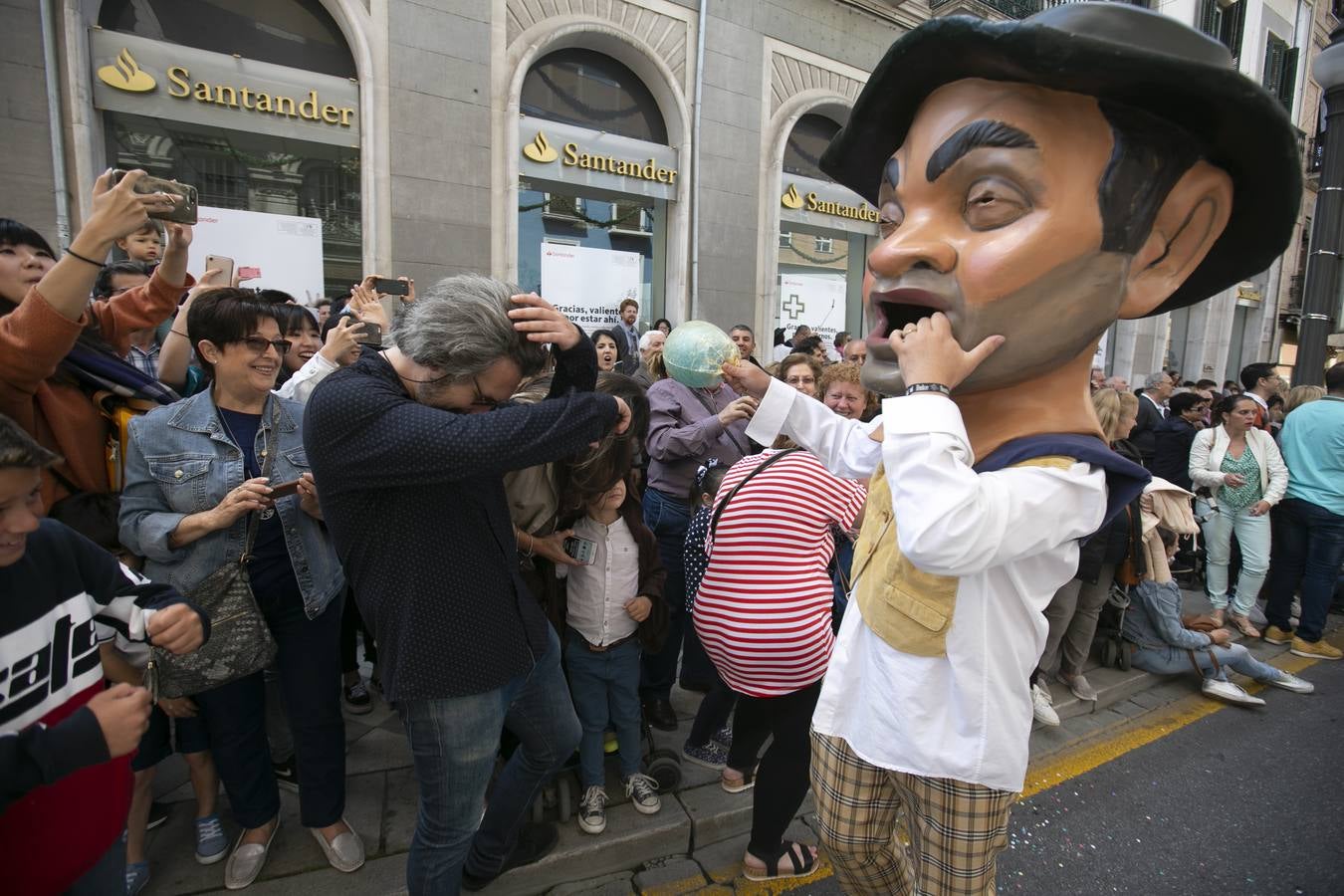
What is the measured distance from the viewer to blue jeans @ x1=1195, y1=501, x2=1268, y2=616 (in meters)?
4.62

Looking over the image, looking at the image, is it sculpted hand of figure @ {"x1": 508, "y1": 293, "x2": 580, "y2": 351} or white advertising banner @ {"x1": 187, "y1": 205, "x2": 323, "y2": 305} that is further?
white advertising banner @ {"x1": 187, "y1": 205, "x2": 323, "y2": 305}

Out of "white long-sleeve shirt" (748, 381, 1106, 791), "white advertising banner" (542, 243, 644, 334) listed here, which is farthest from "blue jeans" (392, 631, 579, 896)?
"white advertising banner" (542, 243, 644, 334)

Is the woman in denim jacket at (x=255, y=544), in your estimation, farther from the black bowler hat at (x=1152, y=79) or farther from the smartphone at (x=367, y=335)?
the black bowler hat at (x=1152, y=79)

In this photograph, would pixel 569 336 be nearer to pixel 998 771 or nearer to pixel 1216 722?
pixel 998 771

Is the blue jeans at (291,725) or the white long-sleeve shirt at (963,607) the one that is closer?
the white long-sleeve shirt at (963,607)

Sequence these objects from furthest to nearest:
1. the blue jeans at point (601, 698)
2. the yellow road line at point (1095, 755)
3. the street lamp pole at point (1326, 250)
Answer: the street lamp pole at point (1326, 250)
the blue jeans at point (601, 698)
the yellow road line at point (1095, 755)

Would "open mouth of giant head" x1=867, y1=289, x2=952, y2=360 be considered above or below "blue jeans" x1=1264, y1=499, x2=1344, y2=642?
above

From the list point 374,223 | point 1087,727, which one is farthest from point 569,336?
point 374,223

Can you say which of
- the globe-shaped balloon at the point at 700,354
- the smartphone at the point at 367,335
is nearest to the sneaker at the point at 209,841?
the smartphone at the point at 367,335

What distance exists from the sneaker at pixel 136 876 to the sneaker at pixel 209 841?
0.47ft

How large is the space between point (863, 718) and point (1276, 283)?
76.9ft

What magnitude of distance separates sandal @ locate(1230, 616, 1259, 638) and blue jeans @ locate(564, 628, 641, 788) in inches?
185

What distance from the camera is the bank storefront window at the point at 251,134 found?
5.87m

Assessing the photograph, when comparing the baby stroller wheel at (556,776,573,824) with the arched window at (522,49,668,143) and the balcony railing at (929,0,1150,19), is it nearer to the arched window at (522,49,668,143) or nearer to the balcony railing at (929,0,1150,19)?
the arched window at (522,49,668,143)
